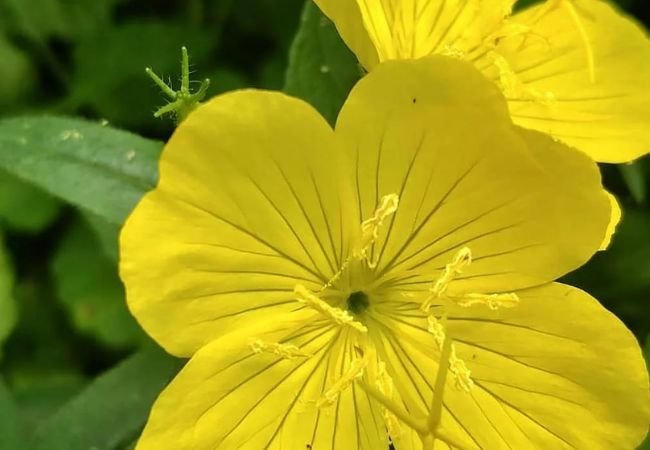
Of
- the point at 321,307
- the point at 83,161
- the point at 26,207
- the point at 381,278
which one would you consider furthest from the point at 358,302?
the point at 26,207

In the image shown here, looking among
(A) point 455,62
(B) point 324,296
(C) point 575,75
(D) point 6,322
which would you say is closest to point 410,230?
(B) point 324,296

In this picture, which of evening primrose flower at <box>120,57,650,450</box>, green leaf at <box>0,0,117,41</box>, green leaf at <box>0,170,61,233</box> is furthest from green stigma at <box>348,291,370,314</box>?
green leaf at <box>0,0,117,41</box>

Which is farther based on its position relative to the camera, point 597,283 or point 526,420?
point 597,283

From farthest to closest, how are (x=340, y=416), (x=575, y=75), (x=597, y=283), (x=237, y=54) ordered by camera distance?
(x=237, y=54), (x=597, y=283), (x=575, y=75), (x=340, y=416)

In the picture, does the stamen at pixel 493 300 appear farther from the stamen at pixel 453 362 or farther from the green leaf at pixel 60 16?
the green leaf at pixel 60 16

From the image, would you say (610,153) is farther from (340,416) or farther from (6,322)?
(6,322)

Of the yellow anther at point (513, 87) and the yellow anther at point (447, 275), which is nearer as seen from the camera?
the yellow anther at point (447, 275)

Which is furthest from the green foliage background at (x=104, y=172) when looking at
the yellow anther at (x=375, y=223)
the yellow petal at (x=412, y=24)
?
the yellow anther at (x=375, y=223)
